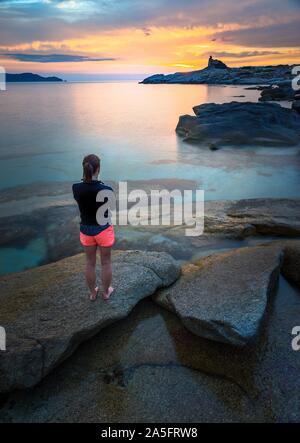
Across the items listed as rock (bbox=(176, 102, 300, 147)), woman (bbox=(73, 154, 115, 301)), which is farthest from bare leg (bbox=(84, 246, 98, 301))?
rock (bbox=(176, 102, 300, 147))

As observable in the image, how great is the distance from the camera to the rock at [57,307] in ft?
9.97

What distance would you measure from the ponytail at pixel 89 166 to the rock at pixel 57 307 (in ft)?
4.48

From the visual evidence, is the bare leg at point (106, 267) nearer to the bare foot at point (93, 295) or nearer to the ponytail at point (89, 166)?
the bare foot at point (93, 295)

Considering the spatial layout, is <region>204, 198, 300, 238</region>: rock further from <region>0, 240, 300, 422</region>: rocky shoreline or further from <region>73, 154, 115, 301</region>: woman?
<region>73, 154, 115, 301</region>: woman

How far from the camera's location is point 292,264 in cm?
465

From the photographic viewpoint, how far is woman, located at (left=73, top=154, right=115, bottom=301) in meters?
3.50

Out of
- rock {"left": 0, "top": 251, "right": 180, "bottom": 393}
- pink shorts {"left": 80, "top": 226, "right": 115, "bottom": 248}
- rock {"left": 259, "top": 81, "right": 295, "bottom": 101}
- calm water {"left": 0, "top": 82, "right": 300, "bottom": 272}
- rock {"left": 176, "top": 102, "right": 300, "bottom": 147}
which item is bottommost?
rock {"left": 0, "top": 251, "right": 180, "bottom": 393}

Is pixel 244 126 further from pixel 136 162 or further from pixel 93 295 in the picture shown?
pixel 93 295

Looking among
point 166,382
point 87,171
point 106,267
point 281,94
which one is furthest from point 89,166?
point 281,94

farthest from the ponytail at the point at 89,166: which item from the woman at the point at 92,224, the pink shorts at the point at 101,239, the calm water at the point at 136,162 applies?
the calm water at the point at 136,162

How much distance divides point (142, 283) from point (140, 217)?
331cm

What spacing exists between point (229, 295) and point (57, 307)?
1.87 m

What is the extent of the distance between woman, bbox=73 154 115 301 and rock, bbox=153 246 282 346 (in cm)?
79

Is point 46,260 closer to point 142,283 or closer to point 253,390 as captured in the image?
point 142,283
